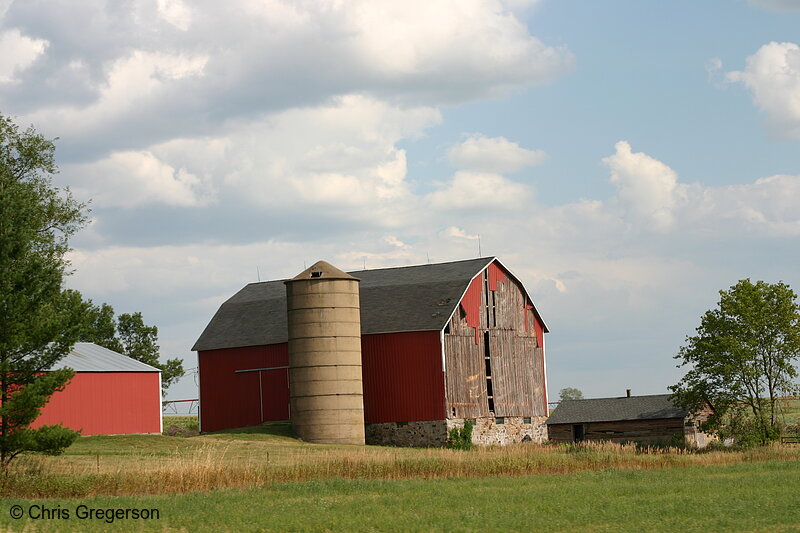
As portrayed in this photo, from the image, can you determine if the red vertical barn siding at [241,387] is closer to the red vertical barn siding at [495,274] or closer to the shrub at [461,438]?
the shrub at [461,438]

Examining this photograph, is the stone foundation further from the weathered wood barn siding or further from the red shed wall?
the red shed wall

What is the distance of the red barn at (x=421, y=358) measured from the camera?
1969 inches

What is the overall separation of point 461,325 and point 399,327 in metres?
2.92

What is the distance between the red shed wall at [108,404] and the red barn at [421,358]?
290 inches

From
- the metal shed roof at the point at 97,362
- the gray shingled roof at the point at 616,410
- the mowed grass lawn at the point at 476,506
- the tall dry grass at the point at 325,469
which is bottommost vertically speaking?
the mowed grass lawn at the point at 476,506

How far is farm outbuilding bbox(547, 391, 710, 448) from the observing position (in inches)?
2085

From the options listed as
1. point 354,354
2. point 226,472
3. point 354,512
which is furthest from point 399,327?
point 354,512

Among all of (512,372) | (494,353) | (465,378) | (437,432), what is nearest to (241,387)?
(437,432)

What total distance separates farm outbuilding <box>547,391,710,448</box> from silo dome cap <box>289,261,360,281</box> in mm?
14472

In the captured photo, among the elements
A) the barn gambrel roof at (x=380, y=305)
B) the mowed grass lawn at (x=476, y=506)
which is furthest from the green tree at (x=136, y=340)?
the mowed grass lawn at (x=476, y=506)

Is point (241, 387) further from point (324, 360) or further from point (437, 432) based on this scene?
point (437, 432)

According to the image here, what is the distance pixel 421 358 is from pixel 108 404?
14.2 m

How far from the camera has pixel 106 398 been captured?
46.0 meters

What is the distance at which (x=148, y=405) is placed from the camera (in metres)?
47.7
